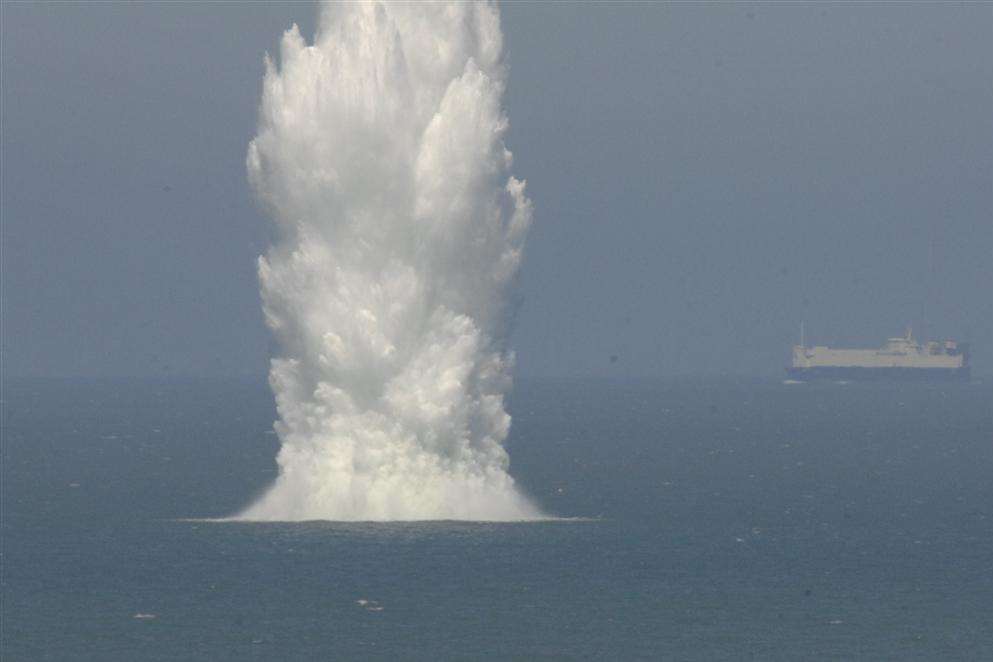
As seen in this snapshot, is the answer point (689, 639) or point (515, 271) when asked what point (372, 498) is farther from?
point (689, 639)

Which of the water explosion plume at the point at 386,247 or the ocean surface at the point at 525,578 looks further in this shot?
the water explosion plume at the point at 386,247

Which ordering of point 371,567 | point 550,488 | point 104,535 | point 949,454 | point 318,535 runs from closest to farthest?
1. point 371,567
2. point 318,535
3. point 104,535
4. point 550,488
5. point 949,454

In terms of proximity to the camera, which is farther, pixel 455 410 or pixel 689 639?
pixel 455 410

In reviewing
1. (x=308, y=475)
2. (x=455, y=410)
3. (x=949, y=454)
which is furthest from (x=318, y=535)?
(x=949, y=454)

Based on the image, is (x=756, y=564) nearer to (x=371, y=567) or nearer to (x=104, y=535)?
(x=371, y=567)

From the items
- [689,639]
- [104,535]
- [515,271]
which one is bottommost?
[689,639]

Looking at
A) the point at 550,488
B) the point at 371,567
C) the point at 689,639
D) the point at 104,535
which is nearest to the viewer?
the point at 689,639

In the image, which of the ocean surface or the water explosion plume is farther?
the water explosion plume

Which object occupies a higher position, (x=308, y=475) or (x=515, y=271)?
(x=515, y=271)
